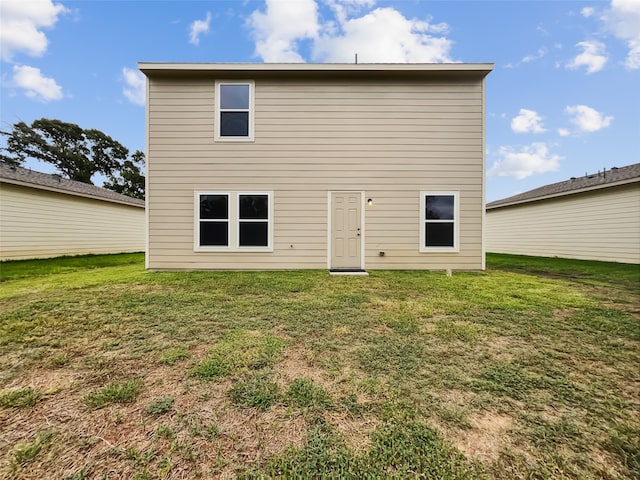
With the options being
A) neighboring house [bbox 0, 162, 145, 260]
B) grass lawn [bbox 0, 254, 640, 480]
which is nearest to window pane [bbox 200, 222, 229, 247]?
grass lawn [bbox 0, 254, 640, 480]

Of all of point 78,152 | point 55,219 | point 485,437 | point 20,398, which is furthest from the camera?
point 78,152

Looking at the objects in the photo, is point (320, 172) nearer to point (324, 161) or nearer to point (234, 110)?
point (324, 161)

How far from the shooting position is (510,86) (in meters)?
10.6

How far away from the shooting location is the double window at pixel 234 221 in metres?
6.74

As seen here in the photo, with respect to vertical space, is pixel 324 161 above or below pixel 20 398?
above

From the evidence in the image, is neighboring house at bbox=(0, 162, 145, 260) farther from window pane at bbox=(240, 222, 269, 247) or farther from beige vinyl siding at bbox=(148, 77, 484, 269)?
window pane at bbox=(240, 222, 269, 247)

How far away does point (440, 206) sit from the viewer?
680cm

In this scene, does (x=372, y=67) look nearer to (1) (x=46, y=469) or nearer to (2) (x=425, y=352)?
(2) (x=425, y=352)

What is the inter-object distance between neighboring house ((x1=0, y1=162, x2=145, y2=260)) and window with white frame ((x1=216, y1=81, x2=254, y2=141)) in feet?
23.6

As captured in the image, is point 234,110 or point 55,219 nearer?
point 234,110

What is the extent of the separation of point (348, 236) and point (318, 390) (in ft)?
16.9

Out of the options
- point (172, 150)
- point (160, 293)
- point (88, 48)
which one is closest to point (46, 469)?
point (160, 293)

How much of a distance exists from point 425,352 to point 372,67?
650 cm

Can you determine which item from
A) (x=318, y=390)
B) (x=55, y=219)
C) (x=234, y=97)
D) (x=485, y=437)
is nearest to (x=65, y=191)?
(x=55, y=219)
